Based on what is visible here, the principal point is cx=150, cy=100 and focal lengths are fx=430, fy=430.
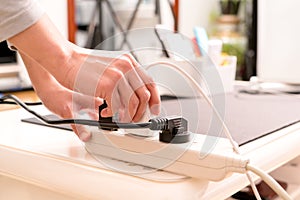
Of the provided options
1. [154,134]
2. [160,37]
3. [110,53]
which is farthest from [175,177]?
[160,37]

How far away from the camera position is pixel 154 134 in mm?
536

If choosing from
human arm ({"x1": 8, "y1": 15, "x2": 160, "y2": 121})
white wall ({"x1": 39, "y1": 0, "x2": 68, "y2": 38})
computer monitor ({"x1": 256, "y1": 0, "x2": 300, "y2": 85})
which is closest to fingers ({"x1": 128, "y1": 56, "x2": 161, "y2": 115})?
human arm ({"x1": 8, "y1": 15, "x2": 160, "y2": 121})

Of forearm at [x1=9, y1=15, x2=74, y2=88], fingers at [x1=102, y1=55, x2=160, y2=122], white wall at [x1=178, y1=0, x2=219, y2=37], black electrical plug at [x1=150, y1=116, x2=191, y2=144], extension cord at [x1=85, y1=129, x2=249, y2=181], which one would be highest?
forearm at [x1=9, y1=15, x2=74, y2=88]

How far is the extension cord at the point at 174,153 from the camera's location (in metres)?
0.48

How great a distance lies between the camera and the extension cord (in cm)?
48

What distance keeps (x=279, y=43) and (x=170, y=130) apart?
1.05 meters

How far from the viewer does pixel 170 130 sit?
0.52m

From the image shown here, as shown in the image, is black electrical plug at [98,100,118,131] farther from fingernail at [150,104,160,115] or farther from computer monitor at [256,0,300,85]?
computer monitor at [256,0,300,85]

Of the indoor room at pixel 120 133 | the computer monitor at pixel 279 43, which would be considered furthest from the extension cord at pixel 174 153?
the computer monitor at pixel 279 43

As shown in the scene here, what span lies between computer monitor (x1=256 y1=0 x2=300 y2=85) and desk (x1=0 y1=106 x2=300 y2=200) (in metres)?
0.75

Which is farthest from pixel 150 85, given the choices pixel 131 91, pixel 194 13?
pixel 194 13

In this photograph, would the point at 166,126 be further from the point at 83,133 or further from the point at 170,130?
the point at 83,133

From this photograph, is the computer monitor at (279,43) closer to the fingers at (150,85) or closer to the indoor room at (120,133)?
the indoor room at (120,133)

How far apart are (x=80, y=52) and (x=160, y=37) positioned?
59cm
